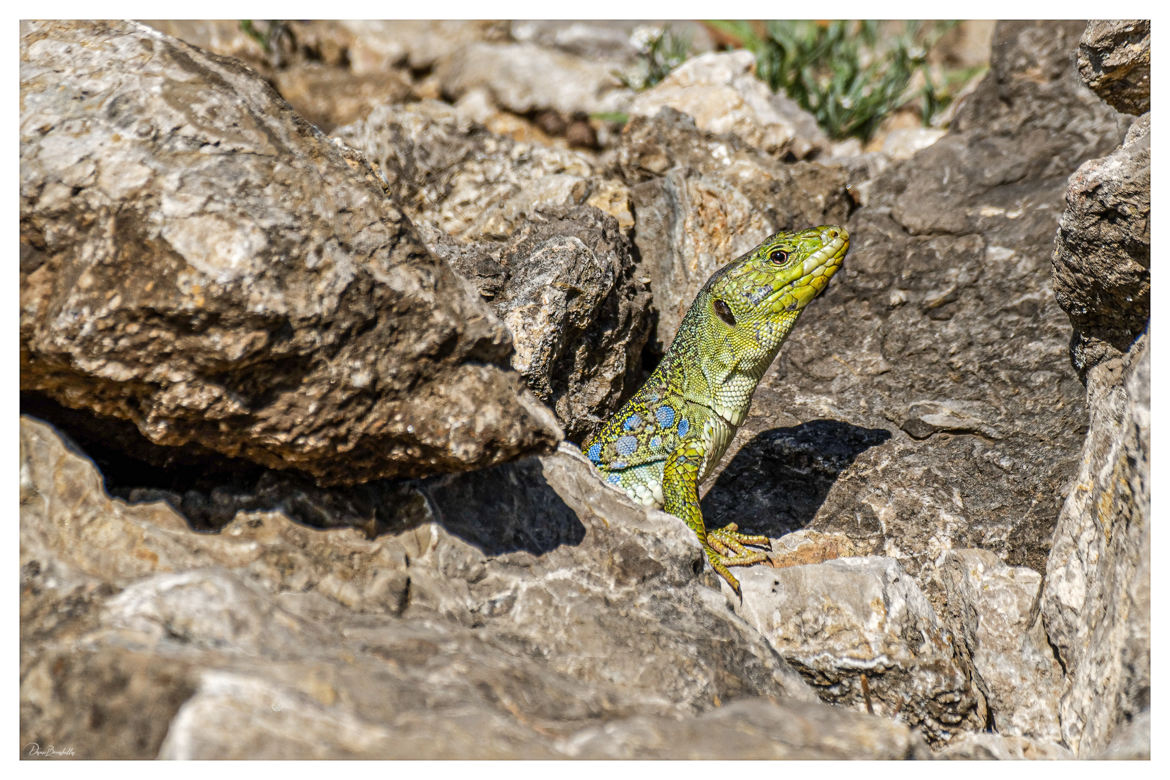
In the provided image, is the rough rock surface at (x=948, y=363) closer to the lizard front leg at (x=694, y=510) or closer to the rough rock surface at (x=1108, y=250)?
the lizard front leg at (x=694, y=510)

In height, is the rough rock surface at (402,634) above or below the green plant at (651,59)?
below

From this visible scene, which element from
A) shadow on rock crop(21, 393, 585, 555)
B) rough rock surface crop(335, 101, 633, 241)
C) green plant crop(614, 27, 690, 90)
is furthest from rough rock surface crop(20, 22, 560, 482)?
green plant crop(614, 27, 690, 90)

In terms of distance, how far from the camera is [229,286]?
9.47ft

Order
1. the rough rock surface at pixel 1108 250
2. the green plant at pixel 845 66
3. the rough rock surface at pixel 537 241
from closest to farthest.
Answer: the rough rock surface at pixel 1108 250 < the rough rock surface at pixel 537 241 < the green plant at pixel 845 66

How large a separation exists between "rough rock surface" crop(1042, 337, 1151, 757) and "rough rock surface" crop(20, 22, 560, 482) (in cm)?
199

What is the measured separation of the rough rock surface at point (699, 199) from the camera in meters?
6.76

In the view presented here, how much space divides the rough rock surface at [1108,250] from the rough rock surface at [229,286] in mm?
2433

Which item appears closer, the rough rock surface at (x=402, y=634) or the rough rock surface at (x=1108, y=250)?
the rough rock surface at (x=402, y=634)

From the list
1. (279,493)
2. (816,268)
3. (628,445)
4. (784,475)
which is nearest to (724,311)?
(816,268)

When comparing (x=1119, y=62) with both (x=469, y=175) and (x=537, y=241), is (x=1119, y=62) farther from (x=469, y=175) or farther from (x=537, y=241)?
(x=469, y=175)

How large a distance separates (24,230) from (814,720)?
108 inches

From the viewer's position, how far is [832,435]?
234 inches

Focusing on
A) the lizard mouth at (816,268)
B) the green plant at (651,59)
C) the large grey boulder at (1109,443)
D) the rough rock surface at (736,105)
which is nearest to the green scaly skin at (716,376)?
the lizard mouth at (816,268)

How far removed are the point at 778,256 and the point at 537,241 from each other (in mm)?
1403
